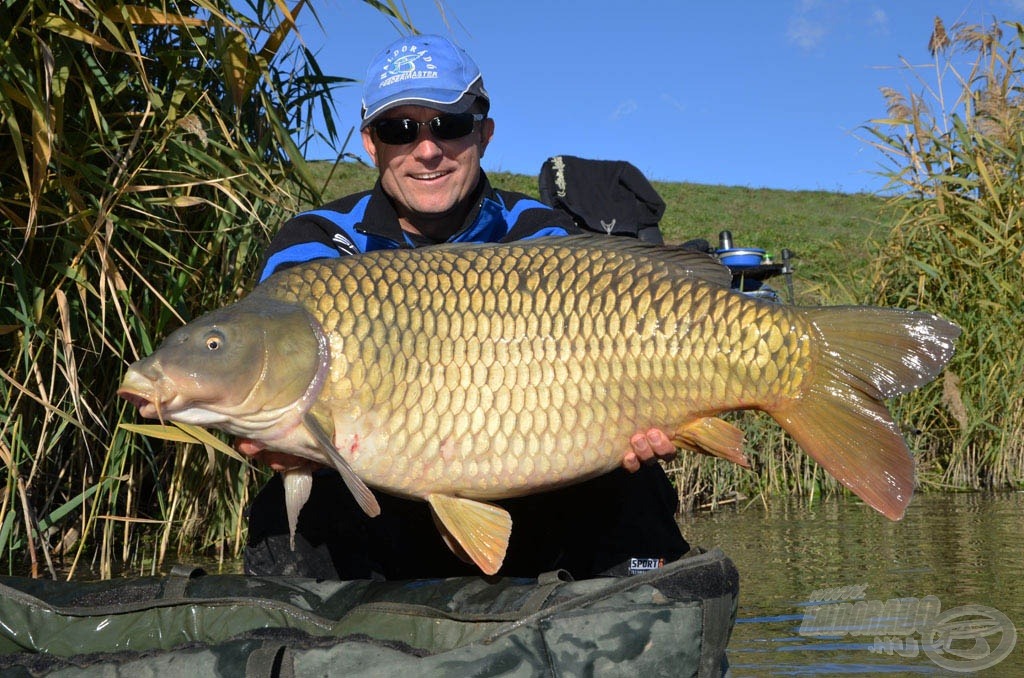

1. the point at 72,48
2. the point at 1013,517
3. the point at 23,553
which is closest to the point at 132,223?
the point at 72,48

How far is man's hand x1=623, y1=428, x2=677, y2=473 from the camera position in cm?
192

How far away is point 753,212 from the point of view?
18.3 m

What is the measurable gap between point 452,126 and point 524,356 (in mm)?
800

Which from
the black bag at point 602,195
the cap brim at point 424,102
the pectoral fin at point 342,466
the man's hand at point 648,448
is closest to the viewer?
the pectoral fin at point 342,466

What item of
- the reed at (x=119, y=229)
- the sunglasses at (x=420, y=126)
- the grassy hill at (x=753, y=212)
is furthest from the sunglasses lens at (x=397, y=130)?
the grassy hill at (x=753, y=212)

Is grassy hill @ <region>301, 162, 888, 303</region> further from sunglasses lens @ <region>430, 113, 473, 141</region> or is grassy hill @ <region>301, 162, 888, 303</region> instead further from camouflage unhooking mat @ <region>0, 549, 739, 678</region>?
camouflage unhooking mat @ <region>0, 549, 739, 678</region>

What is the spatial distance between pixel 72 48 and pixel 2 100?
1.12 feet

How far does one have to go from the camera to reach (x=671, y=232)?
14.3 m

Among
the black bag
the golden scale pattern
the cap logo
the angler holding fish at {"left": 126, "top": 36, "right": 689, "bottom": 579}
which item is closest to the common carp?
the golden scale pattern

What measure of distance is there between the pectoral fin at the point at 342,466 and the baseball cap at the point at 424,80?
864mm

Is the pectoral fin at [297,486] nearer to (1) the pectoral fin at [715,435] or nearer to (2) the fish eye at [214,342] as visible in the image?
(2) the fish eye at [214,342]

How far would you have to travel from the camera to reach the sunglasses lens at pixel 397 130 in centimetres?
242

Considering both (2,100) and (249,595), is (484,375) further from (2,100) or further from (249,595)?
(2,100)

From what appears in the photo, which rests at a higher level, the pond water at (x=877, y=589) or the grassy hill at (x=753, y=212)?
the grassy hill at (x=753, y=212)
